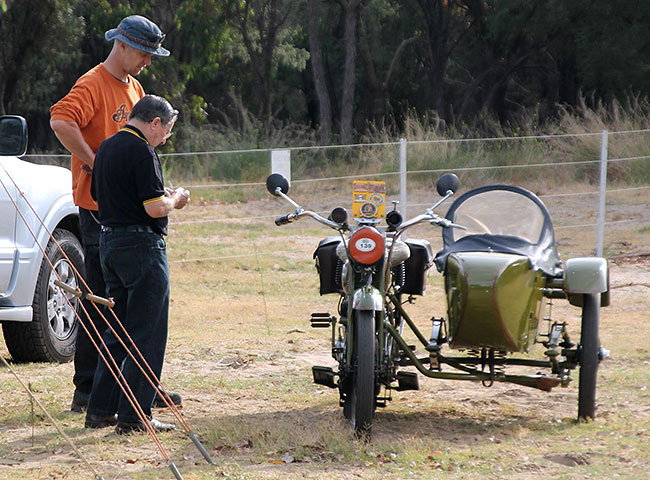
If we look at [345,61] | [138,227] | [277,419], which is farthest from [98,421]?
[345,61]

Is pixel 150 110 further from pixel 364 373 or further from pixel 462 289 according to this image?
pixel 462 289

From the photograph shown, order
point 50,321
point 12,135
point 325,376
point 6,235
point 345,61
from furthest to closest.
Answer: point 345,61, point 50,321, point 6,235, point 12,135, point 325,376

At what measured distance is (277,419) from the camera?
18.7 feet

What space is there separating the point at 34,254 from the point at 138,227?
194 cm

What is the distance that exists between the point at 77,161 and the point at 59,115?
294mm

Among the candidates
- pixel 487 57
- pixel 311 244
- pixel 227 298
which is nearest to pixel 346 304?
pixel 227 298

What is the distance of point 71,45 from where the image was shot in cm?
2975

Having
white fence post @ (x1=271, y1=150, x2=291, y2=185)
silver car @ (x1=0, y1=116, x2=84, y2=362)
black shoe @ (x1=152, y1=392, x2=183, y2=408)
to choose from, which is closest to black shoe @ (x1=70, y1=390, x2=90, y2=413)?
black shoe @ (x1=152, y1=392, x2=183, y2=408)

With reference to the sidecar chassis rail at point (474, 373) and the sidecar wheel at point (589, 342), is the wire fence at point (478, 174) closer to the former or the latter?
the sidecar wheel at point (589, 342)

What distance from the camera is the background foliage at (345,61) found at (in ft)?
94.3

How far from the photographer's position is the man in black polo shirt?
505cm

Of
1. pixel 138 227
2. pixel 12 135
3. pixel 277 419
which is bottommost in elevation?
pixel 277 419

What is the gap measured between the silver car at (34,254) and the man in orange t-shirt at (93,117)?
0.68 m

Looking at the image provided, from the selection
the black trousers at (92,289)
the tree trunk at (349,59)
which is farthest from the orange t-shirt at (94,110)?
the tree trunk at (349,59)
